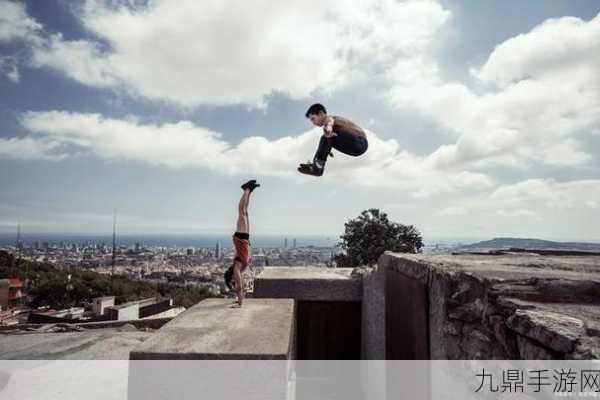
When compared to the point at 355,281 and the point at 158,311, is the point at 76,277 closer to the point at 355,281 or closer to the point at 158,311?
the point at 158,311

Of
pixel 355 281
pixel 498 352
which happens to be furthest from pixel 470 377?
pixel 355 281

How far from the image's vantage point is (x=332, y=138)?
4.96 metres

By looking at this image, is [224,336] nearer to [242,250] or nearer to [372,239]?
[242,250]

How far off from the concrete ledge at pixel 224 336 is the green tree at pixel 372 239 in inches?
614

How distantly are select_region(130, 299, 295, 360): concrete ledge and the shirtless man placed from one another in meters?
0.39

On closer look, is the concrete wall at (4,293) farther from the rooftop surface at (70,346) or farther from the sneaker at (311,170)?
the sneaker at (311,170)

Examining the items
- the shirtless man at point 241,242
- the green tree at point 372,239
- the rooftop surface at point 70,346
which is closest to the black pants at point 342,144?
the shirtless man at point 241,242

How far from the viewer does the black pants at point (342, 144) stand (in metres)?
4.95

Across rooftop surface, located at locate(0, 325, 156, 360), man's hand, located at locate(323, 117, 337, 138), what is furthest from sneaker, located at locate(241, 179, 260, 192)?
rooftop surface, located at locate(0, 325, 156, 360)

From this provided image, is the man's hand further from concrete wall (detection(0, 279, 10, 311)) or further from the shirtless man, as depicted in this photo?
concrete wall (detection(0, 279, 10, 311))

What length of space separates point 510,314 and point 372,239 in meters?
18.0

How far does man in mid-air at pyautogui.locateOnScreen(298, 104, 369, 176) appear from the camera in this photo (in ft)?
16.1

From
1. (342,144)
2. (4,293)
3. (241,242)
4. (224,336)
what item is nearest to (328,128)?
(342,144)

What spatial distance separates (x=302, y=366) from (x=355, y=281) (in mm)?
1857
